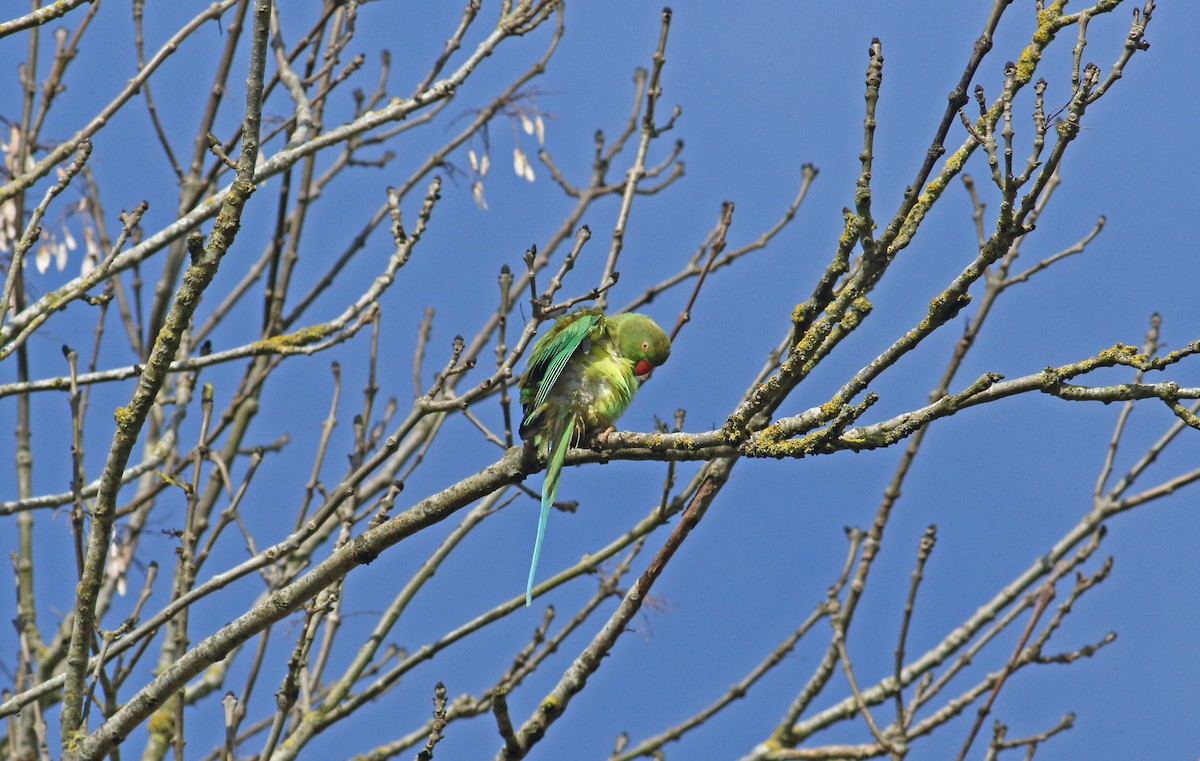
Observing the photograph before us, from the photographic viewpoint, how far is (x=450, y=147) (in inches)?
269

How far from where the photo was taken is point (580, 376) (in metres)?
4.54

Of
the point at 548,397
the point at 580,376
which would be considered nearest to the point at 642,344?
the point at 580,376

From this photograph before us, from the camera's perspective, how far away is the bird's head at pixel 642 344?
4844 millimetres

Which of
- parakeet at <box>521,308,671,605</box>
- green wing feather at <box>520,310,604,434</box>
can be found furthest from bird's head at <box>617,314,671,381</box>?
green wing feather at <box>520,310,604,434</box>

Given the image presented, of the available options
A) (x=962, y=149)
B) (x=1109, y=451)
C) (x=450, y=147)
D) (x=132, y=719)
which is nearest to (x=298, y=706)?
(x=132, y=719)

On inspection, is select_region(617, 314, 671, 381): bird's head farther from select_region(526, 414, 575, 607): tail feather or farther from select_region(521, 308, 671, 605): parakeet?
select_region(526, 414, 575, 607): tail feather

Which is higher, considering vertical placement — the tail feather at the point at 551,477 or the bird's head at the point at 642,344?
the bird's head at the point at 642,344

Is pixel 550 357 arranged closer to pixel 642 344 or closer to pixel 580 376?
pixel 580 376

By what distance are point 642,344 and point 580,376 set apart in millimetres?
422

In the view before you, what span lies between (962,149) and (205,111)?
493 cm

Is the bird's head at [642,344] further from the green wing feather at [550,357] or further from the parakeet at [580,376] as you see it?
the green wing feather at [550,357]

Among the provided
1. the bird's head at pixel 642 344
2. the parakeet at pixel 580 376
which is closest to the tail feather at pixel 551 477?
the parakeet at pixel 580 376

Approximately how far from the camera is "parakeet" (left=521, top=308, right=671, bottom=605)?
14.0 feet

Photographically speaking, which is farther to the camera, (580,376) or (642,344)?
(642,344)
